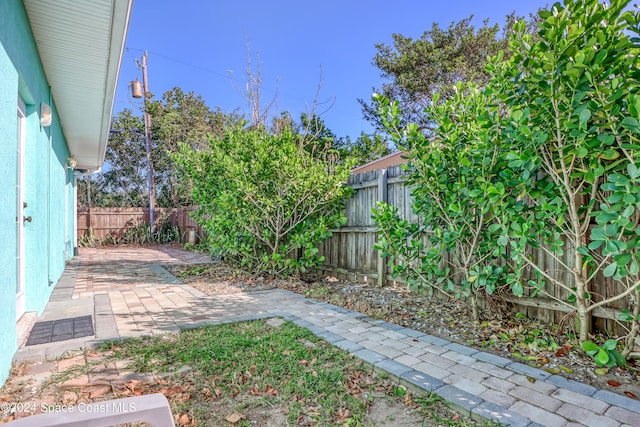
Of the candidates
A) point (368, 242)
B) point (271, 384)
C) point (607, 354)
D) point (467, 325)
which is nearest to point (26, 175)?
point (271, 384)

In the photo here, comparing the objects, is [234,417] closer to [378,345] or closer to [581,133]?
[378,345]

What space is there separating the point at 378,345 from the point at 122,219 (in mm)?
14476

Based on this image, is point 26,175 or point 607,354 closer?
point 607,354

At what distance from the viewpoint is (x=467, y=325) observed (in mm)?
3514

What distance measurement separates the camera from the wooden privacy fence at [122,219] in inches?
543

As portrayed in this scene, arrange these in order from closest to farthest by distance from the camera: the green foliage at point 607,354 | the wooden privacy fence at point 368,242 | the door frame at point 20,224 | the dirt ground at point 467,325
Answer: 1. the green foliage at point 607,354
2. the dirt ground at point 467,325
3. the door frame at point 20,224
4. the wooden privacy fence at point 368,242

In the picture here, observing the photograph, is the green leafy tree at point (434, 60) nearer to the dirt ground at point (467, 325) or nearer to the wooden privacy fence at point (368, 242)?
the wooden privacy fence at point (368, 242)

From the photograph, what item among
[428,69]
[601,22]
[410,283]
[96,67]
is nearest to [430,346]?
[410,283]

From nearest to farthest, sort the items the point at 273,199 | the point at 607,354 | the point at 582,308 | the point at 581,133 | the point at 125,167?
the point at 607,354 < the point at 581,133 < the point at 582,308 < the point at 273,199 < the point at 125,167

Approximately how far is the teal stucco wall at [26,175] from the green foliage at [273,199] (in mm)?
2295

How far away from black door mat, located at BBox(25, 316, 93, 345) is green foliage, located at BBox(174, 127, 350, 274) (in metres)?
2.57

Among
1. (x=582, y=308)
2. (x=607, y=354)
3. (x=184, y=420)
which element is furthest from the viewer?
(x=582, y=308)

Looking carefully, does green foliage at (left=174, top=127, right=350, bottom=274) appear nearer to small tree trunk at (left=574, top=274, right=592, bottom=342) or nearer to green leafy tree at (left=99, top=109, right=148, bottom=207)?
small tree trunk at (left=574, top=274, right=592, bottom=342)

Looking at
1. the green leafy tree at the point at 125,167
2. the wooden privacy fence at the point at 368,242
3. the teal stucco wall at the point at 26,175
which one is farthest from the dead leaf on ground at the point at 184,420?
the green leafy tree at the point at 125,167
